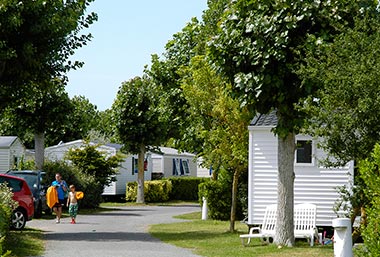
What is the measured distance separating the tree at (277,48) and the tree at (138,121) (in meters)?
28.3

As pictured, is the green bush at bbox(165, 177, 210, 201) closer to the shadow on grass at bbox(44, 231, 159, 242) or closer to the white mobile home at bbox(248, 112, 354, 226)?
the white mobile home at bbox(248, 112, 354, 226)

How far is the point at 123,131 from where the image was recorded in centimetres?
4853

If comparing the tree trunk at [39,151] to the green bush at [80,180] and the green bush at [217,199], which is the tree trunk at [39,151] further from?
the green bush at [217,199]

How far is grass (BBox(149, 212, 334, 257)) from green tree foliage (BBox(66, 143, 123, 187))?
12.8m

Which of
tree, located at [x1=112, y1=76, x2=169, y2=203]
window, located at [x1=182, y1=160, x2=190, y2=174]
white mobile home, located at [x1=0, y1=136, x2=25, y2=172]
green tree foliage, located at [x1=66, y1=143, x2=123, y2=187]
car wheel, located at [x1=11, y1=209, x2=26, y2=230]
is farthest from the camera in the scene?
window, located at [x1=182, y1=160, x2=190, y2=174]

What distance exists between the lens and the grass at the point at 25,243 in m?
17.7

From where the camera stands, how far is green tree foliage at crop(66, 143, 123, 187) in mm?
40688

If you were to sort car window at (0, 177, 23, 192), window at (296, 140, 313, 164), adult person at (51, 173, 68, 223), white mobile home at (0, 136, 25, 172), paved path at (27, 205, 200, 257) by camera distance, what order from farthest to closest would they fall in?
white mobile home at (0, 136, 25, 172) → adult person at (51, 173, 68, 223) → window at (296, 140, 313, 164) → car window at (0, 177, 23, 192) → paved path at (27, 205, 200, 257)

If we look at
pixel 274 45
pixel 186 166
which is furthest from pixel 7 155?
pixel 274 45

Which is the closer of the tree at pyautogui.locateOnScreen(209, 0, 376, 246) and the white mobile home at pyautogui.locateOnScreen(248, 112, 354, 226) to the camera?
the tree at pyautogui.locateOnScreen(209, 0, 376, 246)

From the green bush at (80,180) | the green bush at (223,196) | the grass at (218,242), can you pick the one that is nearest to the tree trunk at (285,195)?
the grass at (218,242)

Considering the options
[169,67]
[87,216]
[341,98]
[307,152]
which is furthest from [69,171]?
[341,98]

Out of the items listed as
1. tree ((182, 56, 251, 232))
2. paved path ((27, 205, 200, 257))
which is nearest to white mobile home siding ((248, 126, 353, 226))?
tree ((182, 56, 251, 232))

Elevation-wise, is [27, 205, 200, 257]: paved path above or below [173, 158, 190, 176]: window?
below
